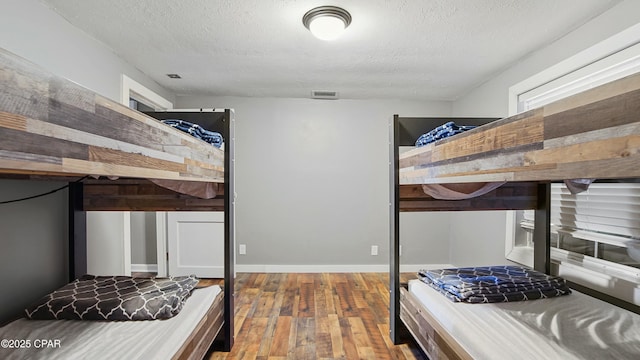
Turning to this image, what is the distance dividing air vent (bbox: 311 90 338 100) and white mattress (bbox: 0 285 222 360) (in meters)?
2.58

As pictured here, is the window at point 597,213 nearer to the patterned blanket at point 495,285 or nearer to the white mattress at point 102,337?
the patterned blanket at point 495,285

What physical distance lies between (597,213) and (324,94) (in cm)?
259

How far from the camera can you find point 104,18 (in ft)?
6.04

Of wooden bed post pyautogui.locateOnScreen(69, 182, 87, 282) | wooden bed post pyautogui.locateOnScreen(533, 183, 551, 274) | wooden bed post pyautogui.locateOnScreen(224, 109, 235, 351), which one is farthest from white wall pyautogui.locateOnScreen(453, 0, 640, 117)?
wooden bed post pyautogui.locateOnScreen(69, 182, 87, 282)

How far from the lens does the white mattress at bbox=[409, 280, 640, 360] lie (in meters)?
1.06

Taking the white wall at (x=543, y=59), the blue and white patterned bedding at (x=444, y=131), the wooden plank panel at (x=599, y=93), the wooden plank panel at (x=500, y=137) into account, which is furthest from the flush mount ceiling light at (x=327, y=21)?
the white wall at (x=543, y=59)

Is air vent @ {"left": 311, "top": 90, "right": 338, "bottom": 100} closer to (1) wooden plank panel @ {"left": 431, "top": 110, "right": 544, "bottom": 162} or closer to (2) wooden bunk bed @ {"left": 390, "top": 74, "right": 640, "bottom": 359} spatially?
(2) wooden bunk bed @ {"left": 390, "top": 74, "right": 640, "bottom": 359}

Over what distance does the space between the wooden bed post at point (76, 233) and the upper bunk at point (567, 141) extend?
2.30 metres

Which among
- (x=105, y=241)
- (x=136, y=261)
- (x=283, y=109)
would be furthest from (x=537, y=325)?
(x=136, y=261)

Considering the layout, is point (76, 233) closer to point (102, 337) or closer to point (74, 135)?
point (102, 337)

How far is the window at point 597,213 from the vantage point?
5.47 ft

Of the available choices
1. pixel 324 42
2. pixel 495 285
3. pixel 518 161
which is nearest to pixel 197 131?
pixel 324 42

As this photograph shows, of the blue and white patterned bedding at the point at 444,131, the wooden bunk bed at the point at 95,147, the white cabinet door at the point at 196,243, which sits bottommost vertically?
the white cabinet door at the point at 196,243

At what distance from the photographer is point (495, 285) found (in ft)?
5.43
